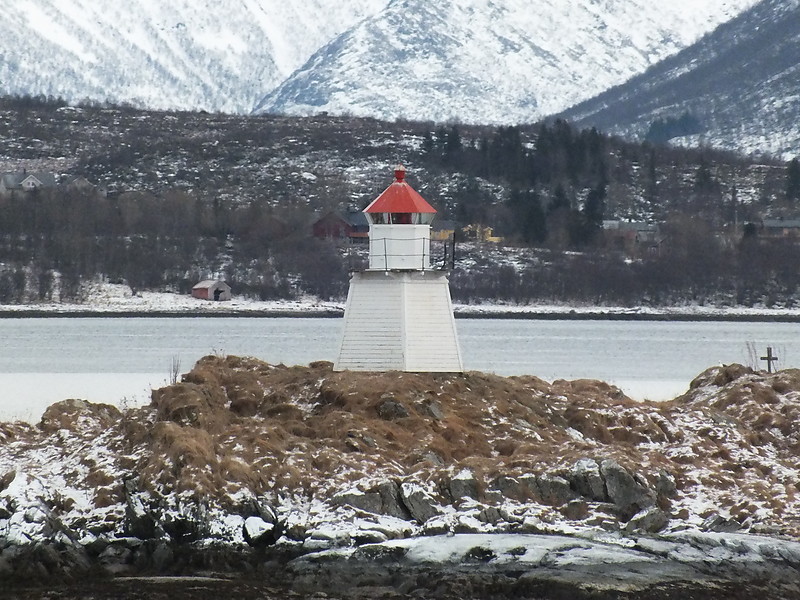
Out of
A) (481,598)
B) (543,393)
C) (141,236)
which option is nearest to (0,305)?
(141,236)

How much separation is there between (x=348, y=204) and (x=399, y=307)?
97736mm

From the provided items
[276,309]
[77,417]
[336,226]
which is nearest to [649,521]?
[77,417]

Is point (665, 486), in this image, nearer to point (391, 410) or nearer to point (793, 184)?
point (391, 410)

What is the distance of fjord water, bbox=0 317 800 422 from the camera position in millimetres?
42844

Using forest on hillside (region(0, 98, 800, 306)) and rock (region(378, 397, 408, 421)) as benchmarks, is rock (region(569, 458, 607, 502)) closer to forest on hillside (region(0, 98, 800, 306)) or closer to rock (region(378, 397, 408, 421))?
rock (region(378, 397, 408, 421))

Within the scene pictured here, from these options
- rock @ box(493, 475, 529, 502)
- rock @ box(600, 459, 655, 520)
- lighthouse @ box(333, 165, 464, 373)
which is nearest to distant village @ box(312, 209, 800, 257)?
lighthouse @ box(333, 165, 464, 373)

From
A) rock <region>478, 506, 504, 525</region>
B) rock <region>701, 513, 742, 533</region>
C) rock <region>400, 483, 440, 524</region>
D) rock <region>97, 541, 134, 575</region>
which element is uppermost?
rock <region>400, 483, 440, 524</region>

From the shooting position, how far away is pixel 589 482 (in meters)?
22.9

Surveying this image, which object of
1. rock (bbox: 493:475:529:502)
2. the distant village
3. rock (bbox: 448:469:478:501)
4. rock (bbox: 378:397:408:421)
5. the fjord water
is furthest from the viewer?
the distant village

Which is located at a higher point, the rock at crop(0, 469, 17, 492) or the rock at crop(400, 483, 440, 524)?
the rock at crop(0, 469, 17, 492)

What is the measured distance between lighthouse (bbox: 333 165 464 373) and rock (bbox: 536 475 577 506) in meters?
4.62

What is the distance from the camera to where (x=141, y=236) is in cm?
11119

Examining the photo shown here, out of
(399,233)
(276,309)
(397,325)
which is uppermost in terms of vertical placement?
(399,233)

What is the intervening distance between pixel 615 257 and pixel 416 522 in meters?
94.7
